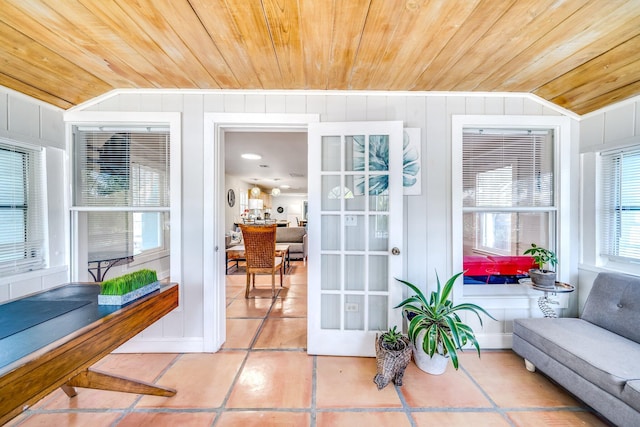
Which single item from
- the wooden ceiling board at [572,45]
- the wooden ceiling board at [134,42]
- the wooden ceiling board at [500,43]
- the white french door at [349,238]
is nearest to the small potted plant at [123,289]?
the white french door at [349,238]

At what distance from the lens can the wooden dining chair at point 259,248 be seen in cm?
345

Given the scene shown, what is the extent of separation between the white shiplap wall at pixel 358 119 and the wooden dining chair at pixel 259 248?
1327 mm

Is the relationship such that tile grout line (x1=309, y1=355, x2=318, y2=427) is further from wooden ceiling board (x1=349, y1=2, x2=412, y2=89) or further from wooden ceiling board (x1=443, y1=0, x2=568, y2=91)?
wooden ceiling board (x1=443, y1=0, x2=568, y2=91)

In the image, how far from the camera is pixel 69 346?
961 millimetres

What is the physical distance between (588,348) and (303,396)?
1832mm

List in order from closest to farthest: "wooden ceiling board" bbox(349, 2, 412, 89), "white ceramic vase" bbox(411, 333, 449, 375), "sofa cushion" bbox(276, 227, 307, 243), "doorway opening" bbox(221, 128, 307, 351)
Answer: "wooden ceiling board" bbox(349, 2, 412, 89) < "white ceramic vase" bbox(411, 333, 449, 375) < "doorway opening" bbox(221, 128, 307, 351) < "sofa cushion" bbox(276, 227, 307, 243)

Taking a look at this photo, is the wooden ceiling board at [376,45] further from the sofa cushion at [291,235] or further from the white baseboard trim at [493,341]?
the sofa cushion at [291,235]

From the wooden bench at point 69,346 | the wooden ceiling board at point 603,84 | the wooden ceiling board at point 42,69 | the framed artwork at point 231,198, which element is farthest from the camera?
the framed artwork at point 231,198

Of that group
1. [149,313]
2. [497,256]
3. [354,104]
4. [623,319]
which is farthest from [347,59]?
[623,319]

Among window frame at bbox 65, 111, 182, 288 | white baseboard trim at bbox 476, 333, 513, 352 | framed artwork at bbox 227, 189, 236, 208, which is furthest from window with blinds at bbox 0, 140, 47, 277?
framed artwork at bbox 227, 189, 236, 208

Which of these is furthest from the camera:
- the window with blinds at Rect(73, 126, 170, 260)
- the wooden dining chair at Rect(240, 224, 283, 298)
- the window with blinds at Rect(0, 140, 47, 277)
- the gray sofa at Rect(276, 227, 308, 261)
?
the gray sofa at Rect(276, 227, 308, 261)

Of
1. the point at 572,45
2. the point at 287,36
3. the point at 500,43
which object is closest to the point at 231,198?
the point at 287,36

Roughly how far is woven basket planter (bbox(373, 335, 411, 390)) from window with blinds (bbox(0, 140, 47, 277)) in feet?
8.98

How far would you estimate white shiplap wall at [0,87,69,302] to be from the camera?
5.66ft
